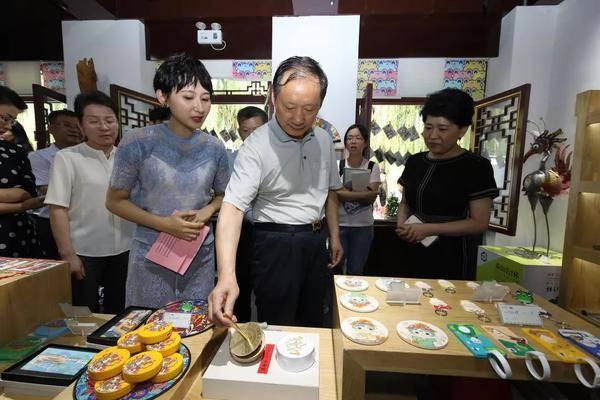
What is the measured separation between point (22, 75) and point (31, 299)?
5.61 meters

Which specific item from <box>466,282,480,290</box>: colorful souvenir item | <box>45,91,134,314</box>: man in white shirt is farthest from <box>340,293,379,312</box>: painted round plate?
<box>45,91,134,314</box>: man in white shirt

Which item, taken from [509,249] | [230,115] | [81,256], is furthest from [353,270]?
[230,115]

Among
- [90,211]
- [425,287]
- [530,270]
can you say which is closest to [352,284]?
[425,287]

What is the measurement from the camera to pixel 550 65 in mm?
2936

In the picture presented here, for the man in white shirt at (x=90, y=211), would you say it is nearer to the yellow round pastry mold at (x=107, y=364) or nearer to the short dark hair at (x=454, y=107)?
the yellow round pastry mold at (x=107, y=364)

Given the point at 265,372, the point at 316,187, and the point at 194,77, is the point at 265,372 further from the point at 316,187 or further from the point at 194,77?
the point at 194,77

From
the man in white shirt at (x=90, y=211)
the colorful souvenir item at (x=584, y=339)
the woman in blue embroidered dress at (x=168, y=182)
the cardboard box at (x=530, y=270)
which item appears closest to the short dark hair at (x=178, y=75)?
the woman in blue embroidered dress at (x=168, y=182)

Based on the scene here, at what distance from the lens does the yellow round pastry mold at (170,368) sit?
622 millimetres

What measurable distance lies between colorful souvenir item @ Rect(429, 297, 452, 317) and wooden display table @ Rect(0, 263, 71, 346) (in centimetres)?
113

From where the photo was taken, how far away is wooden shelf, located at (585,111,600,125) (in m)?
1.06

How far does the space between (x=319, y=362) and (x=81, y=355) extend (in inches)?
23.1

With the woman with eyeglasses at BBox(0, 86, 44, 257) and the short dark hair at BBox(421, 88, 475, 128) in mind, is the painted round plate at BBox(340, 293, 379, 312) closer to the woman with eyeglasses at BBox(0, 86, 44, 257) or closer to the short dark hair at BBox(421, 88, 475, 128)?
the short dark hair at BBox(421, 88, 475, 128)

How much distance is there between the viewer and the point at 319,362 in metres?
0.77

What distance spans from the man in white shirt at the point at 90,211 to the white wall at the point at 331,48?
199cm
